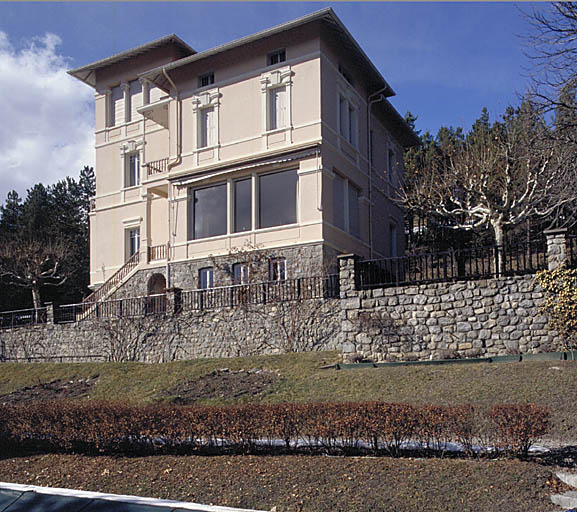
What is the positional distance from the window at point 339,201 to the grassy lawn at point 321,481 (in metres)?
15.2

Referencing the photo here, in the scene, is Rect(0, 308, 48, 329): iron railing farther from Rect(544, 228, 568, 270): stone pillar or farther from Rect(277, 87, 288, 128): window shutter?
Rect(544, 228, 568, 270): stone pillar

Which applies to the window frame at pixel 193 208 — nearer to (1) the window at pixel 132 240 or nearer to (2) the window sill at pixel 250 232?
(2) the window sill at pixel 250 232

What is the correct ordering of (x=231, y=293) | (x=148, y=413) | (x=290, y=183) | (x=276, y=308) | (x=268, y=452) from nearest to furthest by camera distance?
(x=268, y=452), (x=148, y=413), (x=276, y=308), (x=231, y=293), (x=290, y=183)

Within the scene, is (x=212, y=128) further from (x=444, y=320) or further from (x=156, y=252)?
(x=444, y=320)

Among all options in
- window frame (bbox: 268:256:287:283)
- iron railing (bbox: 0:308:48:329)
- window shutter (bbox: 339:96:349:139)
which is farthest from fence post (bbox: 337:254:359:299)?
iron railing (bbox: 0:308:48:329)

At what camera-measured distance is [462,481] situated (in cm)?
722

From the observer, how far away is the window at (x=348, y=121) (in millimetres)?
24375

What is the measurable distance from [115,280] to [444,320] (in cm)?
1637

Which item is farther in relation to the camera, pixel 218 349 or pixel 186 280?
pixel 186 280

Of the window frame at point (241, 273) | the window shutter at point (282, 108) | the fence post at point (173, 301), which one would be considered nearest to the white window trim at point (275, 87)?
the window shutter at point (282, 108)

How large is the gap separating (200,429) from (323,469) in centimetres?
206

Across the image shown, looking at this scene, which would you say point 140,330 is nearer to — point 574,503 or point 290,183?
point 290,183

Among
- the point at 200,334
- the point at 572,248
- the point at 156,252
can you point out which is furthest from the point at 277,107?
the point at 572,248

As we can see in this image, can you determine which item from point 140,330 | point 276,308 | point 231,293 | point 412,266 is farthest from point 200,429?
point 140,330
